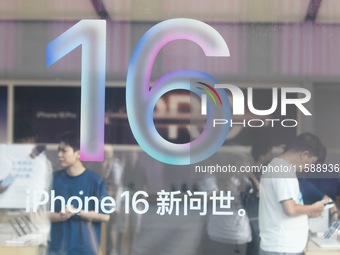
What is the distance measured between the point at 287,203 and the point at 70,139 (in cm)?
133

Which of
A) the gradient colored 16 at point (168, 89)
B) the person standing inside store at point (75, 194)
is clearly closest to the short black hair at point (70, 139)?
the person standing inside store at point (75, 194)

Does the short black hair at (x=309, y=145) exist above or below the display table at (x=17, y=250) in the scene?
above

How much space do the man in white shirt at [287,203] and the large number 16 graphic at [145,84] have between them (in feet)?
1.26

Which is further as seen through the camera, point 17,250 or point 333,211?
point 17,250

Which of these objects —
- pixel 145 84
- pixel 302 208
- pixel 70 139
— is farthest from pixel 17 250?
pixel 302 208

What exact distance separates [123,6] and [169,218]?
1.28 meters

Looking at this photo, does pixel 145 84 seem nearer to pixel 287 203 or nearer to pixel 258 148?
pixel 258 148

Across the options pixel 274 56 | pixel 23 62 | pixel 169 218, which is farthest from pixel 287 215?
pixel 23 62

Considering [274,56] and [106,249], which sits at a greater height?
[274,56]

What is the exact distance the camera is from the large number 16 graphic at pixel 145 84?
3701 mm

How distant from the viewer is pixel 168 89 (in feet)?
12.2

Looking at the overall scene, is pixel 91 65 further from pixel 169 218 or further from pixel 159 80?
pixel 169 218

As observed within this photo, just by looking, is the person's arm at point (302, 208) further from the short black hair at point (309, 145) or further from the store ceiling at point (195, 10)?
the store ceiling at point (195, 10)

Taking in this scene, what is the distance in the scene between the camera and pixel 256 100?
12.1ft
